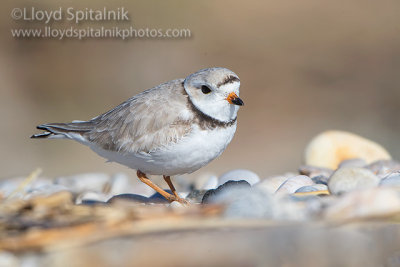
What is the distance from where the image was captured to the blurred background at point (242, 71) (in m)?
9.77

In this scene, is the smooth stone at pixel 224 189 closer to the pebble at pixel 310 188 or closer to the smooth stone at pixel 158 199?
the pebble at pixel 310 188

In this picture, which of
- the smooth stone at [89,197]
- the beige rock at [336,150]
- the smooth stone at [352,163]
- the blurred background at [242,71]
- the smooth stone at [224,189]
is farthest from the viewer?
the blurred background at [242,71]

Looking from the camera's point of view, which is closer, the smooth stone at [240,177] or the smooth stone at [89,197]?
the smooth stone at [240,177]

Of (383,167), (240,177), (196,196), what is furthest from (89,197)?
(383,167)

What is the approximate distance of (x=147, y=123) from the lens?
409 cm

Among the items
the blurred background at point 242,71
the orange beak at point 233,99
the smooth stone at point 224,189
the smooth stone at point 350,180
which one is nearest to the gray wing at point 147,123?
the orange beak at point 233,99

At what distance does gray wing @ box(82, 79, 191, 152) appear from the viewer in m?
3.94

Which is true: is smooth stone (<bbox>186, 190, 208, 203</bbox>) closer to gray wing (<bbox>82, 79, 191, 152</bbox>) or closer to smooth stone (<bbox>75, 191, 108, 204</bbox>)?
gray wing (<bbox>82, 79, 191, 152</bbox>)

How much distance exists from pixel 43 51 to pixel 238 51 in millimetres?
3668

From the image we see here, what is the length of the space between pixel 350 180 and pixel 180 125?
1.16m

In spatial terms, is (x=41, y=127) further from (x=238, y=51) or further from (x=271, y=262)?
(x=238, y=51)

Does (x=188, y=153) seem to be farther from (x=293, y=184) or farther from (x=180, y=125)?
(x=293, y=184)

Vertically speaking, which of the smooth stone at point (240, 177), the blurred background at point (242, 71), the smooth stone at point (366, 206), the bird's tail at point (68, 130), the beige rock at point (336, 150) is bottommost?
the smooth stone at point (366, 206)

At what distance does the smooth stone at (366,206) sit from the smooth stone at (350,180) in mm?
768
